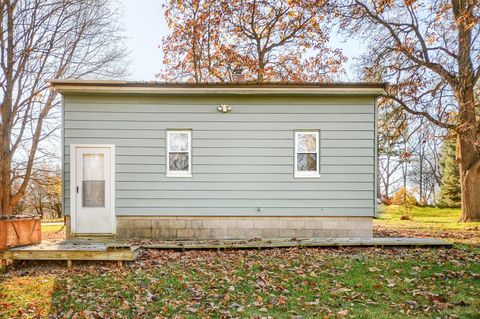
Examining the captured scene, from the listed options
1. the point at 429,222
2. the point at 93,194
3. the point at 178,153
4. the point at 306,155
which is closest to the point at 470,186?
the point at 429,222

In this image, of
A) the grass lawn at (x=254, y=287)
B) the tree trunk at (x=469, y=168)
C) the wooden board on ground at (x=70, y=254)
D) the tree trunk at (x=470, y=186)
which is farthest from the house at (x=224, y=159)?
the tree trunk at (x=470, y=186)

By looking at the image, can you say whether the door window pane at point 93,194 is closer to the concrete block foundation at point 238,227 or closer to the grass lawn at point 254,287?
the concrete block foundation at point 238,227

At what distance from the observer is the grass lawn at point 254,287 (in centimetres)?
474

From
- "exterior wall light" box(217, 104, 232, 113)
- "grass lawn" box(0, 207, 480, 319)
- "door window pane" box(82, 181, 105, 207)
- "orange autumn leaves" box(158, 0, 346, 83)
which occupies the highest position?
"orange autumn leaves" box(158, 0, 346, 83)

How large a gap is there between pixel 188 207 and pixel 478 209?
1211cm

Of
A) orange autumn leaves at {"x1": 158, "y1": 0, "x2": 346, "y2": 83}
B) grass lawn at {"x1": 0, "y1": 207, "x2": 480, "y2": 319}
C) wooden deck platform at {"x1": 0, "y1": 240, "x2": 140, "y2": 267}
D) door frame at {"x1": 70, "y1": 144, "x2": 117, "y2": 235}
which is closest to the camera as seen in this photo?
grass lawn at {"x1": 0, "y1": 207, "x2": 480, "y2": 319}

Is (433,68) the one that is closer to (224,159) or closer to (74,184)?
(224,159)

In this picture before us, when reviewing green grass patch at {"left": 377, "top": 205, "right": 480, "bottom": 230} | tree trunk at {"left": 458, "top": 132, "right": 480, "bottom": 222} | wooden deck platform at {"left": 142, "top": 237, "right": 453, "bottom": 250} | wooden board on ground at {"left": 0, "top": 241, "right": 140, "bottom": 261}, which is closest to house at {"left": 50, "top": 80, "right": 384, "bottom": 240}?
wooden deck platform at {"left": 142, "top": 237, "right": 453, "bottom": 250}

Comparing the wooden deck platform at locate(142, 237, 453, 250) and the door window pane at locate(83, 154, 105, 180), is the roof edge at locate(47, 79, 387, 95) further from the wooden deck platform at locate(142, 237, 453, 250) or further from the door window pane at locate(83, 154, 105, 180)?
the wooden deck platform at locate(142, 237, 453, 250)

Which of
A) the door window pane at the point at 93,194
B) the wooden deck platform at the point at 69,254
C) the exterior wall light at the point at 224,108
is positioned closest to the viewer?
the wooden deck platform at the point at 69,254

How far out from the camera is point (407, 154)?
14.8 m

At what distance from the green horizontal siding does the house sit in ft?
0.09

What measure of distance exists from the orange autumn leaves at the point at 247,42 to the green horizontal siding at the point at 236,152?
34.3ft

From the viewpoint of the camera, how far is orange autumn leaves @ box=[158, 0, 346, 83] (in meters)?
19.4
